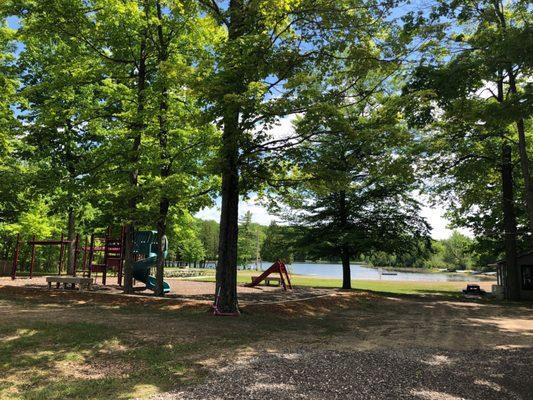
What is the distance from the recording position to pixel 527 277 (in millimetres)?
24359

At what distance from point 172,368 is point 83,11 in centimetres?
1277

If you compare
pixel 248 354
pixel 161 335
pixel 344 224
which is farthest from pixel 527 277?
pixel 161 335

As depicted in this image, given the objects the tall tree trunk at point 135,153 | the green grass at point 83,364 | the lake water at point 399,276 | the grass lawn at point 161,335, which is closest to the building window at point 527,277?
the grass lawn at point 161,335

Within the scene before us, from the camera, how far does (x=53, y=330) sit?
858 cm

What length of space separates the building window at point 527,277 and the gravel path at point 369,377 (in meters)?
18.8

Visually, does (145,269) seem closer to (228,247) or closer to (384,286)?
(228,247)

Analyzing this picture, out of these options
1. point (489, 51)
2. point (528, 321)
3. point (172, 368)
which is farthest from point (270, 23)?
point (528, 321)

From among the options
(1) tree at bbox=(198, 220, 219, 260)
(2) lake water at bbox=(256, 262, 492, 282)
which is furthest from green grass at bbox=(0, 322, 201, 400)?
(1) tree at bbox=(198, 220, 219, 260)

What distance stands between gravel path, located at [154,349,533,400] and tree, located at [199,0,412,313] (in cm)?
561

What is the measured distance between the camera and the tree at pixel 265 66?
10.4 metres

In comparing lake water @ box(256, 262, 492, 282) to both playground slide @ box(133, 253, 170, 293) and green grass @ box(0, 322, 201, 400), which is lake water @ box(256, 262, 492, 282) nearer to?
playground slide @ box(133, 253, 170, 293)

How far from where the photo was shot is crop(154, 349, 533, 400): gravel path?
18.2 feet

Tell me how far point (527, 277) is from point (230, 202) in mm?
20084

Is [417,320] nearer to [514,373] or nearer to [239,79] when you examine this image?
[514,373]
